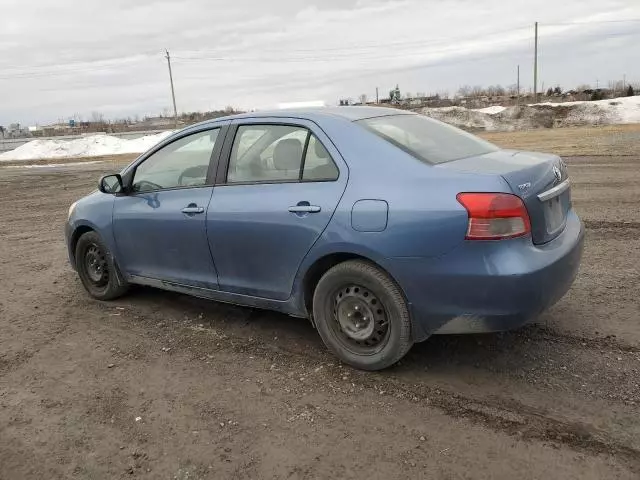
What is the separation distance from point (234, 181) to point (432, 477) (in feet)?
8.20

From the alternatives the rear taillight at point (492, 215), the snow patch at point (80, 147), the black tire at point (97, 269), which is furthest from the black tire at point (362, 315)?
the snow patch at point (80, 147)

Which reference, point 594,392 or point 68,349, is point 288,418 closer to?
point 594,392

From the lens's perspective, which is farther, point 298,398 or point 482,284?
point 298,398

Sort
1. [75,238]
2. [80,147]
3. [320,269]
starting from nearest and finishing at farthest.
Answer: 1. [320,269]
2. [75,238]
3. [80,147]

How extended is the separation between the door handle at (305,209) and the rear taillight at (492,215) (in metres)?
0.94

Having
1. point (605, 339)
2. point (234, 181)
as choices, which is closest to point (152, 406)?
point (234, 181)

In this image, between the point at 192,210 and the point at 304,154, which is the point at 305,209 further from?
the point at 192,210

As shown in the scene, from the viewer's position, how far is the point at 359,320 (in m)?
3.76

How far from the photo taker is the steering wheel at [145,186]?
4.91 m

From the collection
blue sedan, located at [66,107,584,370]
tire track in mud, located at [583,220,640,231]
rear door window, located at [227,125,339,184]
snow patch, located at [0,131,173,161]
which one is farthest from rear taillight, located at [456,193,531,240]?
snow patch, located at [0,131,173,161]

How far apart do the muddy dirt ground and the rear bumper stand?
451 mm

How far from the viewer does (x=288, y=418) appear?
3.29m

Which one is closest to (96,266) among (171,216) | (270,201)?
(171,216)

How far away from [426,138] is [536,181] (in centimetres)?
88
